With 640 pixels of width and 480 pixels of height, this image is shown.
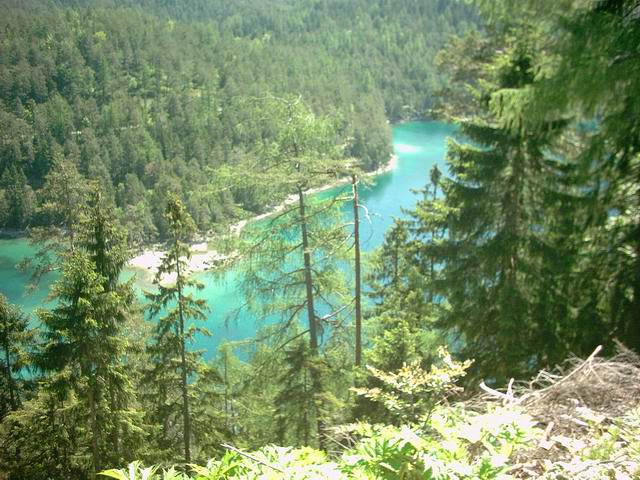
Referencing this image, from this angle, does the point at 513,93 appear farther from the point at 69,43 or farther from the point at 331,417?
the point at 69,43

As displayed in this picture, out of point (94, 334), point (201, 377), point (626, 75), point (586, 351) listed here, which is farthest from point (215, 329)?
point (626, 75)

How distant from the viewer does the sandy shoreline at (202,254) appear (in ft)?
30.5

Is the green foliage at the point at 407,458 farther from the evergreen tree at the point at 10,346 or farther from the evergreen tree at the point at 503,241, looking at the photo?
the evergreen tree at the point at 10,346

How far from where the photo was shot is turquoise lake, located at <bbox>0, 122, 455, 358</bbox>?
29891 millimetres

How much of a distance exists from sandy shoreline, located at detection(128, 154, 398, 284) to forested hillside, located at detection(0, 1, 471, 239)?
1744 mm

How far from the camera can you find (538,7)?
158 inches

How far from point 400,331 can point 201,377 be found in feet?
16.0

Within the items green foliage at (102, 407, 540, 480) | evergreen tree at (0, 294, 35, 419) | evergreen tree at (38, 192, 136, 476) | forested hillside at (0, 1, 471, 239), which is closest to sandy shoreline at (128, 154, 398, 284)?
evergreen tree at (38, 192, 136, 476)

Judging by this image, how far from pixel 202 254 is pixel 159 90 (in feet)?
168

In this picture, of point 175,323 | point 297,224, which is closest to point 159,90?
point 175,323

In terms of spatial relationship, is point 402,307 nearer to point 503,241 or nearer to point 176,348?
point 176,348

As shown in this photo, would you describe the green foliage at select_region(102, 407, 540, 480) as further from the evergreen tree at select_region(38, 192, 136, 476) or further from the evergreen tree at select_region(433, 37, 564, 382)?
the evergreen tree at select_region(38, 192, 136, 476)

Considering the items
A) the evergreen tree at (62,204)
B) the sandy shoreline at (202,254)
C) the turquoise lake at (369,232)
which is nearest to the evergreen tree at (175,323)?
the sandy shoreline at (202,254)

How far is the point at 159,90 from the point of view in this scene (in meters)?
83.9
